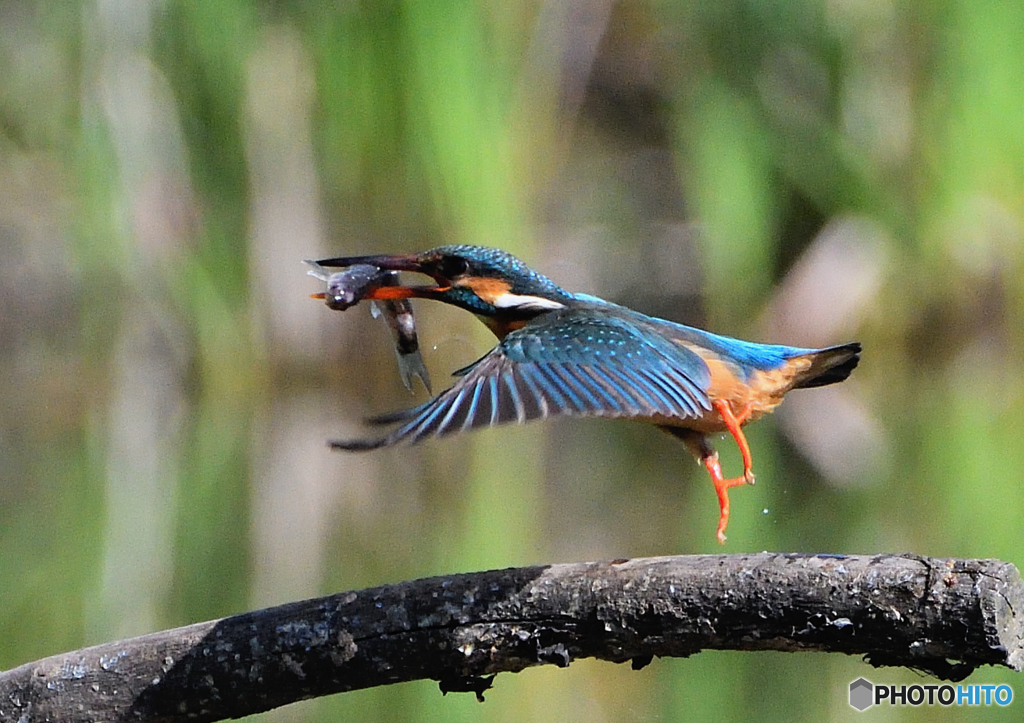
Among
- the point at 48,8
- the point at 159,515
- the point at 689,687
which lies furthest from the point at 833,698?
the point at 48,8

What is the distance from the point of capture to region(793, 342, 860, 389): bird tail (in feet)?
7.99

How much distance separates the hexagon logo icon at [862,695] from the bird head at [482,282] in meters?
1.04

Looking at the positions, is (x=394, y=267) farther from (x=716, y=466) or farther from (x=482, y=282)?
(x=716, y=466)

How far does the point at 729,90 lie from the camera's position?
6020 millimetres

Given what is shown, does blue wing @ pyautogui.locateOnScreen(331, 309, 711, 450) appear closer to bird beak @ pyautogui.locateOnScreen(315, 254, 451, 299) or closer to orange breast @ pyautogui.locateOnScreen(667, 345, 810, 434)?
orange breast @ pyautogui.locateOnScreen(667, 345, 810, 434)

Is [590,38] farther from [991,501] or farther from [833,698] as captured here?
[833,698]

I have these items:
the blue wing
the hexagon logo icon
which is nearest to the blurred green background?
the hexagon logo icon

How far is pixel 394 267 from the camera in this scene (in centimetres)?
258

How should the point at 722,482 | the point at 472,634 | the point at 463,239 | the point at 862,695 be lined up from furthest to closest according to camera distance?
the point at 463,239, the point at 862,695, the point at 722,482, the point at 472,634

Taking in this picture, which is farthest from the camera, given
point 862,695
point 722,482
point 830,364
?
point 862,695

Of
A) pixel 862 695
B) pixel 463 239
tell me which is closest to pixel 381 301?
pixel 862 695

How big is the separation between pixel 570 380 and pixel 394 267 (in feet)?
2.04


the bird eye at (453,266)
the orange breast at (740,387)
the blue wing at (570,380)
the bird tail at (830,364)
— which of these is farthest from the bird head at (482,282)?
the bird tail at (830,364)

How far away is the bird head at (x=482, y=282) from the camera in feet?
8.57
